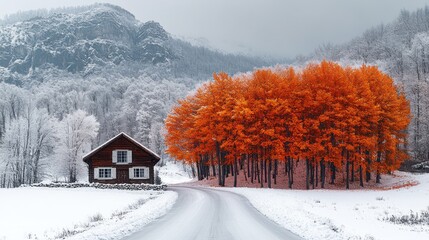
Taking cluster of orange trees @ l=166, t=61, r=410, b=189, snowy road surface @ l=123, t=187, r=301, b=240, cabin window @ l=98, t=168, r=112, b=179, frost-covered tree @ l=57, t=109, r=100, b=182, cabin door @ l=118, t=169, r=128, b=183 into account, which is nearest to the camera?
snowy road surface @ l=123, t=187, r=301, b=240

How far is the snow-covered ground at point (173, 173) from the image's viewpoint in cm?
7715

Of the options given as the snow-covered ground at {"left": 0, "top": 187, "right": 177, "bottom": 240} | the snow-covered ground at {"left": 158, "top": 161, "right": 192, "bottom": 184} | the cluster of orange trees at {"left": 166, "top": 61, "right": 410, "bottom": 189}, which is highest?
the cluster of orange trees at {"left": 166, "top": 61, "right": 410, "bottom": 189}

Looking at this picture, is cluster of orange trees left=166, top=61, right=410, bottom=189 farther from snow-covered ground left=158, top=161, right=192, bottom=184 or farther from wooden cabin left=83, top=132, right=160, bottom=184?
snow-covered ground left=158, top=161, right=192, bottom=184

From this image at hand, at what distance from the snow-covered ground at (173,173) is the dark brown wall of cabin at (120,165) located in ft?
79.3

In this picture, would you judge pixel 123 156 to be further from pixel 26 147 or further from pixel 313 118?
pixel 313 118

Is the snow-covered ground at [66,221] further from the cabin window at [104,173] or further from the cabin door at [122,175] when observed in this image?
the cabin door at [122,175]

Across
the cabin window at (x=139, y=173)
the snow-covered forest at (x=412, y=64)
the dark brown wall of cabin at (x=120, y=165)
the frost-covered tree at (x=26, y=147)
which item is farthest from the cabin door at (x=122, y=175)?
the snow-covered forest at (x=412, y=64)

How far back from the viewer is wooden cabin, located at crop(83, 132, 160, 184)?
50.1 metres

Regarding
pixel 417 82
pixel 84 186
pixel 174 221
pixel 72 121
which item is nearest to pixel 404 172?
pixel 417 82

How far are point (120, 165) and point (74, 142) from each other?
69.3ft

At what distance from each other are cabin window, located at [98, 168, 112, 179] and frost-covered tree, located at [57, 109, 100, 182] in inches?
714

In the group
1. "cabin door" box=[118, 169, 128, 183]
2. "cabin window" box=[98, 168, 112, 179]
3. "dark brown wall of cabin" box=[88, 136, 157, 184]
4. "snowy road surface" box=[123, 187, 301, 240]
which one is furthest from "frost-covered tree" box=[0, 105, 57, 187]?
"snowy road surface" box=[123, 187, 301, 240]

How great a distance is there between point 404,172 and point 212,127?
94.0 ft

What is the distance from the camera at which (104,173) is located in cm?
5019
